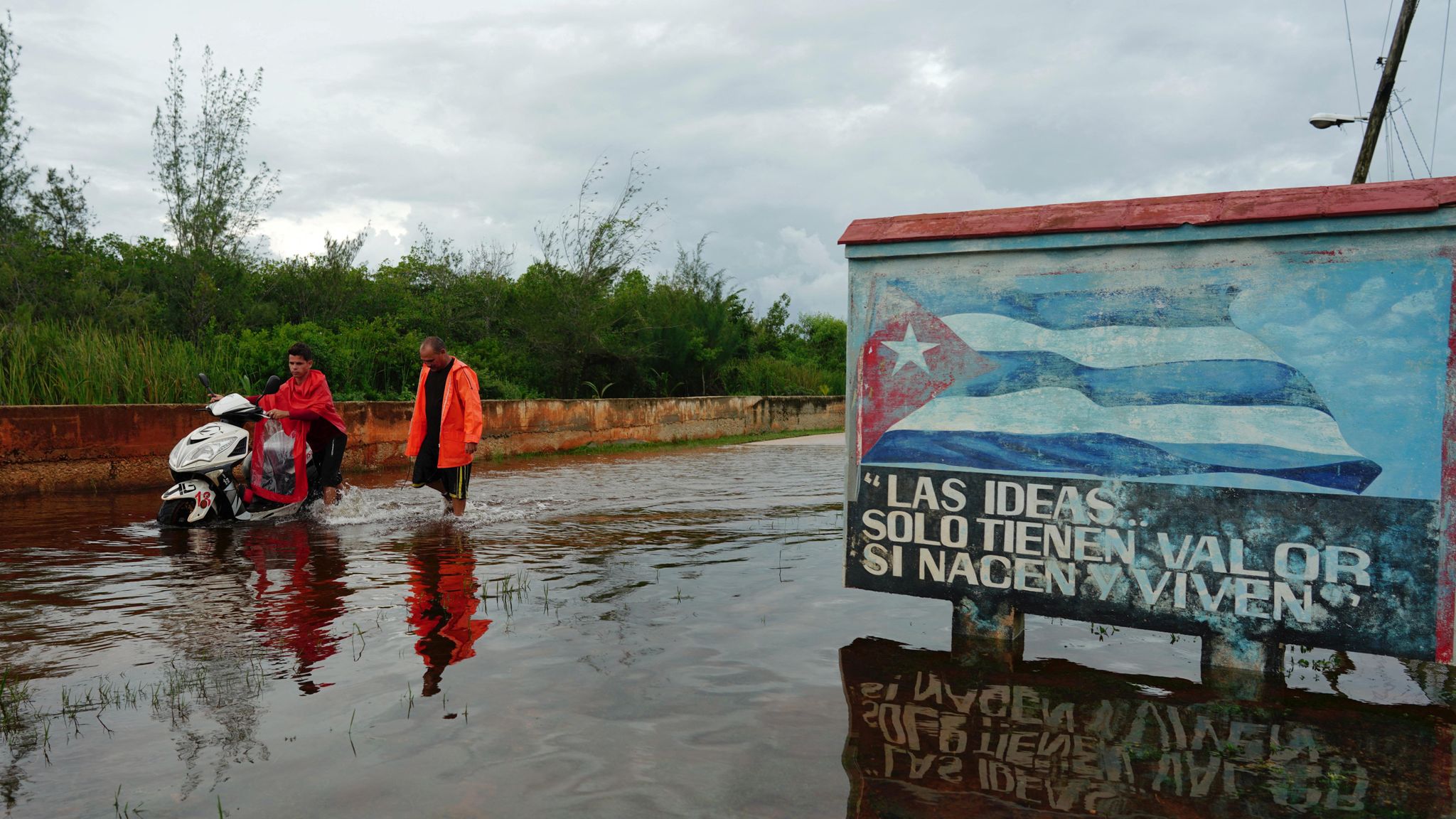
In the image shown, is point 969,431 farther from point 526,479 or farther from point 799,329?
point 799,329

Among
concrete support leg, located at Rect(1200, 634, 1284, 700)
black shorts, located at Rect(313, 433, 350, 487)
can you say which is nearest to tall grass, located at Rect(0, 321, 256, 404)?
black shorts, located at Rect(313, 433, 350, 487)

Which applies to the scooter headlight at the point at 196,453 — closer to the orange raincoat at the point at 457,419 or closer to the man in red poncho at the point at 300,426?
the man in red poncho at the point at 300,426

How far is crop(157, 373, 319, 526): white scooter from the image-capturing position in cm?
784

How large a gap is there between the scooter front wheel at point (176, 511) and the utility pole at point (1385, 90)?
52.0ft

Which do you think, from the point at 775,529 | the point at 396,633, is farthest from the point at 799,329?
the point at 396,633

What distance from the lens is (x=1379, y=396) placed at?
3539 mm

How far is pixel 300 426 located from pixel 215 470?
0.80m

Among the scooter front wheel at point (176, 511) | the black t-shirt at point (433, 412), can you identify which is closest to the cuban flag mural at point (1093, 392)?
the black t-shirt at point (433, 412)

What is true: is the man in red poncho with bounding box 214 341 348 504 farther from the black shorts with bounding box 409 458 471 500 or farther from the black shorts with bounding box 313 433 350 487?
the black shorts with bounding box 409 458 471 500

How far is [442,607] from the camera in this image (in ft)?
17.0

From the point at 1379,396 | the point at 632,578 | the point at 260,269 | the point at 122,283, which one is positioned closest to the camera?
the point at 1379,396

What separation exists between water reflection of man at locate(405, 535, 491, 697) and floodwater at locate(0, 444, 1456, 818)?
0.02m

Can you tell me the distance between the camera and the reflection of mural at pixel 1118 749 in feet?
9.45

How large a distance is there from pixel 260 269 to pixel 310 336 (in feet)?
16.2
